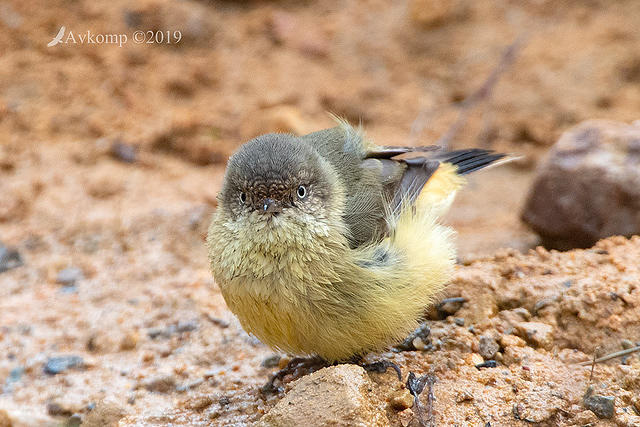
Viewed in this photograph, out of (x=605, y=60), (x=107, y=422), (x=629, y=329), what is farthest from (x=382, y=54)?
(x=107, y=422)

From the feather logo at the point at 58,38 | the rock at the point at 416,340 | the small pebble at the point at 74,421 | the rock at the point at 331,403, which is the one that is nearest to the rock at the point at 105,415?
the small pebble at the point at 74,421

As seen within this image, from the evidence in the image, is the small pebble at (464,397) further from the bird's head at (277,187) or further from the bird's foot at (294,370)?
the bird's head at (277,187)

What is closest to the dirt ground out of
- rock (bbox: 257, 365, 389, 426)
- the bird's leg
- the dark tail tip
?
the bird's leg

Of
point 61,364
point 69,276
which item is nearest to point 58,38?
point 69,276

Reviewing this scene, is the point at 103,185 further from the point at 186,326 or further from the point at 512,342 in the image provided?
the point at 512,342

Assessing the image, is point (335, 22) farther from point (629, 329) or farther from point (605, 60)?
point (629, 329)
